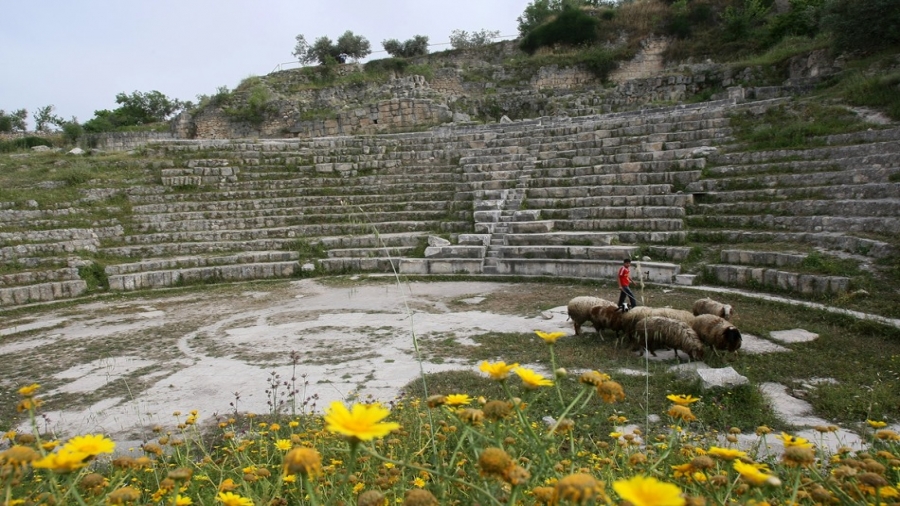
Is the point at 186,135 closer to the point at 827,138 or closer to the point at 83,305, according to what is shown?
the point at 83,305

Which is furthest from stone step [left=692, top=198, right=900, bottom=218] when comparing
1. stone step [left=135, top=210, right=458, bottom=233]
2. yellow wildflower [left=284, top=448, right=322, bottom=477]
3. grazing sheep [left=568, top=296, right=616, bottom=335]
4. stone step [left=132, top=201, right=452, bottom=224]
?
yellow wildflower [left=284, top=448, right=322, bottom=477]

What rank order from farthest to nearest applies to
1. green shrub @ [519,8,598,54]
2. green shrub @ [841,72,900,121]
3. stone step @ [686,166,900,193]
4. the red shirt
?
green shrub @ [519,8,598,54], green shrub @ [841,72,900,121], stone step @ [686,166,900,193], the red shirt

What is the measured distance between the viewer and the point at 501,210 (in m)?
13.1

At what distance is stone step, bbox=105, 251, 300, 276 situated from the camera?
11539 millimetres

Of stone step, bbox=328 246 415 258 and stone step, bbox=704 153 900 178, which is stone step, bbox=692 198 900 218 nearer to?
stone step, bbox=704 153 900 178

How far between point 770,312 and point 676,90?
16431 millimetres

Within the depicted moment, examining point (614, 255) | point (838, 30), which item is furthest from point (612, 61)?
point (614, 255)

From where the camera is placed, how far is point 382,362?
6.07 metres

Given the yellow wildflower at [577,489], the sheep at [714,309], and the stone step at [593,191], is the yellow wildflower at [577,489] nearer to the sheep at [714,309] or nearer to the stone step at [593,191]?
the sheep at [714,309]

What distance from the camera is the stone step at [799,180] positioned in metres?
9.12

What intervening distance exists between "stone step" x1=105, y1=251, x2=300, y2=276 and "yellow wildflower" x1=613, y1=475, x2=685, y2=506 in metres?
12.1

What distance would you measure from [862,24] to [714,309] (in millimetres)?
13360

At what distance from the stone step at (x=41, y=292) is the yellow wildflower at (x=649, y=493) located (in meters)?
12.6

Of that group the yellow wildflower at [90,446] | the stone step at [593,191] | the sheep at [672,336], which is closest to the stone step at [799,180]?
the stone step at [593,191]
